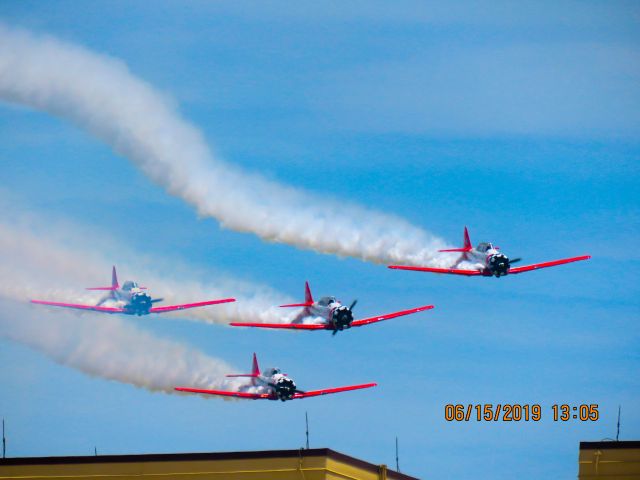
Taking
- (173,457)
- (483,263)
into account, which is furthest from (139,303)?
(173,457)

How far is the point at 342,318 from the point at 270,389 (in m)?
13.9

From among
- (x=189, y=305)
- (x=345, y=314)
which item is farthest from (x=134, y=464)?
(x=189, y=305)

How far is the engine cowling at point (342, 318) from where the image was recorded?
5955 inches

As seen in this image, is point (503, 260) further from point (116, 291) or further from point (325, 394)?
point (116, 291)

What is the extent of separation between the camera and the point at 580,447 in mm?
101000

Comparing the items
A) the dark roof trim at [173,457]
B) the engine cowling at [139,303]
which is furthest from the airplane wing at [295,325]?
the dark roof trim at [173,457]

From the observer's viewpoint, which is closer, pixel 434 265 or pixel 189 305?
pixel 434 265

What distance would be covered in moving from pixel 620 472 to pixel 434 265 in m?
62.7

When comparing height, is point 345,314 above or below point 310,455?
above

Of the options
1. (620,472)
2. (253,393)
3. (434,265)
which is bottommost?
(620,472)

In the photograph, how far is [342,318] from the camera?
496 ft

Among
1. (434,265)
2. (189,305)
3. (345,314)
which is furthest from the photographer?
(189,305)

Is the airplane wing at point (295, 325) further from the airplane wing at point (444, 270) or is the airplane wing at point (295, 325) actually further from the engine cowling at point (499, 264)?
the engine cowling at point (499, 264)

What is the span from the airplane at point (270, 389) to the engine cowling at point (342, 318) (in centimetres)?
1112
